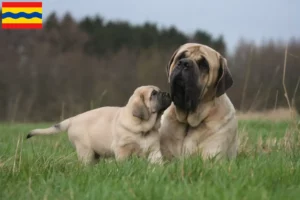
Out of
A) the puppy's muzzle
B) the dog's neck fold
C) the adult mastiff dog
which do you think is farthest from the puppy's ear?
the adult mastiff dog

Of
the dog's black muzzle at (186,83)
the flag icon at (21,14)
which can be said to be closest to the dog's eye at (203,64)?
the dog's black muzzle at (186,83)

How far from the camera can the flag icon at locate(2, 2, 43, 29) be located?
5191 mm

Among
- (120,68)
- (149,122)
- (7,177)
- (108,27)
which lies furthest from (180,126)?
(108,27)

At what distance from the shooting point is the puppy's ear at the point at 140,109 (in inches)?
223

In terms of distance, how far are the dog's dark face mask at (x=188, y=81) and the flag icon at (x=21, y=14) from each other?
4.33 ft

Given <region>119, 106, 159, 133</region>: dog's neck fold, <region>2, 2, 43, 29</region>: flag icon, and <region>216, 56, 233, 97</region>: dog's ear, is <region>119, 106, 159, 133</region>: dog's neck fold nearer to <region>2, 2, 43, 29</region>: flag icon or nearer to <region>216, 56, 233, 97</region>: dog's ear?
<region>216, 56, 233, 97</region>: dog's ear

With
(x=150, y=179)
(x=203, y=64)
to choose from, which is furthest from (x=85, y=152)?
(x=150, y=179)

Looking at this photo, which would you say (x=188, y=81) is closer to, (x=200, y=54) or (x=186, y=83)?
(x=186, y=83)

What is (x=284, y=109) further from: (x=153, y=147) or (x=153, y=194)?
(x=153, y=194)

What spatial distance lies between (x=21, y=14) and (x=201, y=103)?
188 cm

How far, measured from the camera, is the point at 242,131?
732 centimetres

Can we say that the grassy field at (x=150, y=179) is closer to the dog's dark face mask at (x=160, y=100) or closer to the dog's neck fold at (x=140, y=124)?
the dog's neck fold at (x=140, y=124)

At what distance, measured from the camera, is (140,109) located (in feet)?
18.8

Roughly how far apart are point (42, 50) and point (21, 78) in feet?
8.50
